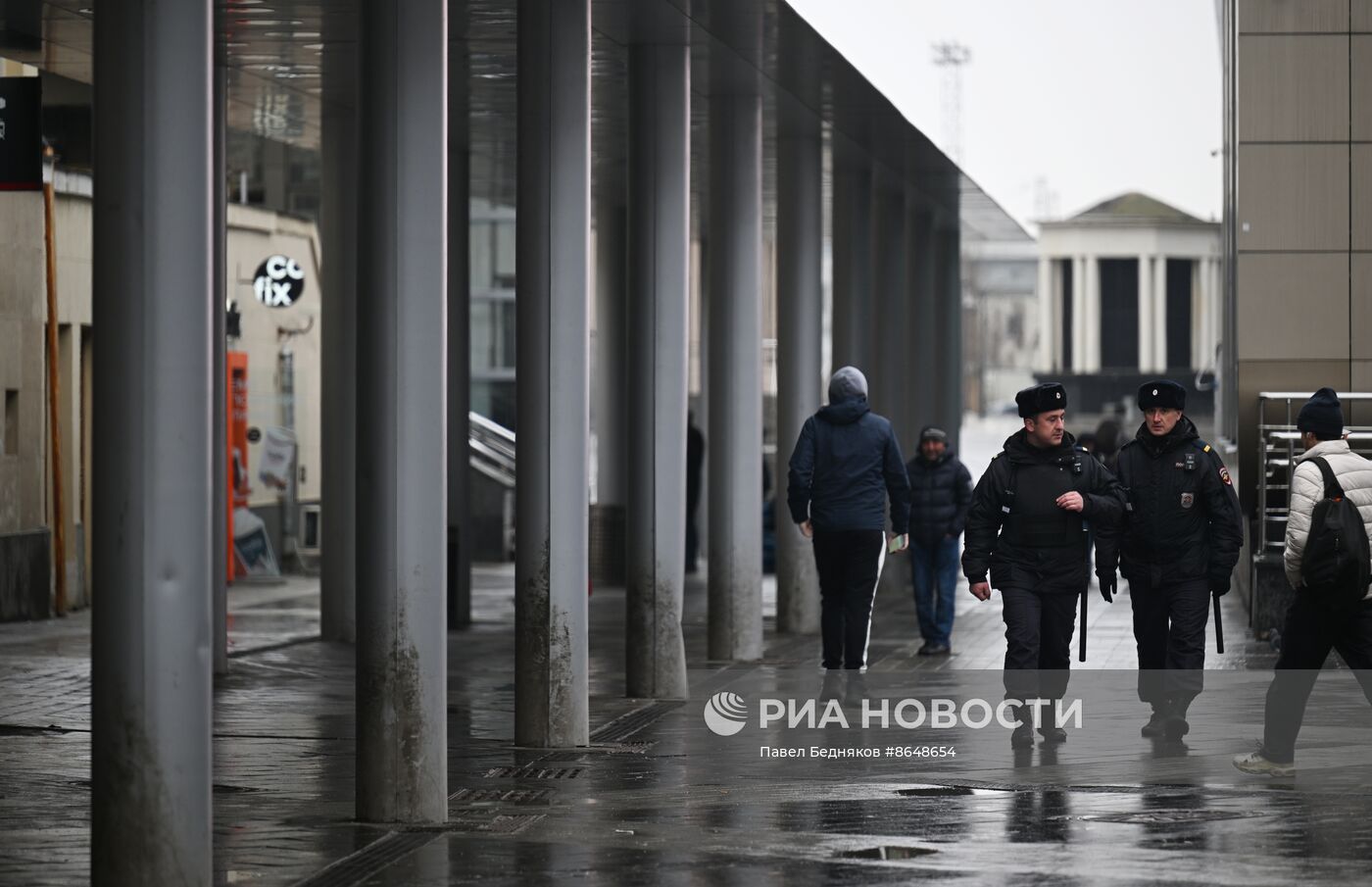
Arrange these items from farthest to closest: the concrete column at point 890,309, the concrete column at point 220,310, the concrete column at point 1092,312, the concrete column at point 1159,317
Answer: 1. the concrete column at point 1092,312
2. the concrete column at point 1159,317
3. the concrete column at point 890,309
4. the concrete column at point 220,310

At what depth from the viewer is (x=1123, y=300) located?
8012cm

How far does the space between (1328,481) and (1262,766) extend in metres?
1.31

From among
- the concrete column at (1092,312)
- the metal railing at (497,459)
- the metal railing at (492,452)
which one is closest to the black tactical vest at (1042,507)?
the metal railing at (492,452)

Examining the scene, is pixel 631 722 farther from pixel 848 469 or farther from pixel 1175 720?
pixel 1175 720

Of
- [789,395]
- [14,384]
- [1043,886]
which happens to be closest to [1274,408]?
[789,395]

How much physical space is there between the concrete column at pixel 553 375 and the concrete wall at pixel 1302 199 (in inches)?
343

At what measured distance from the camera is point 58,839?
28.1ft

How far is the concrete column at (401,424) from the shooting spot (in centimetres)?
896

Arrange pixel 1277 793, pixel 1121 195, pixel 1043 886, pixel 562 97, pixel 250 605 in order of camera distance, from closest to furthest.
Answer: pixel 1043 886, pixel 1277 793, pixel 562 97, pixel 250 605, pixel 1121 195

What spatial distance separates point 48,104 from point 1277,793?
11325 mm

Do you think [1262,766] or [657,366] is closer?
[1262,766]

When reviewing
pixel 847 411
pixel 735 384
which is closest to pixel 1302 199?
pixel 735 384

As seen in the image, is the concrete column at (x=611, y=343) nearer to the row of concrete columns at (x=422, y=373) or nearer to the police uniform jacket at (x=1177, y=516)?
the row of concrete columns at (x=422, y=373)

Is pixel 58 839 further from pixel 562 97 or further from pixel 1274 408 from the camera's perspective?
pixel 1274 408
